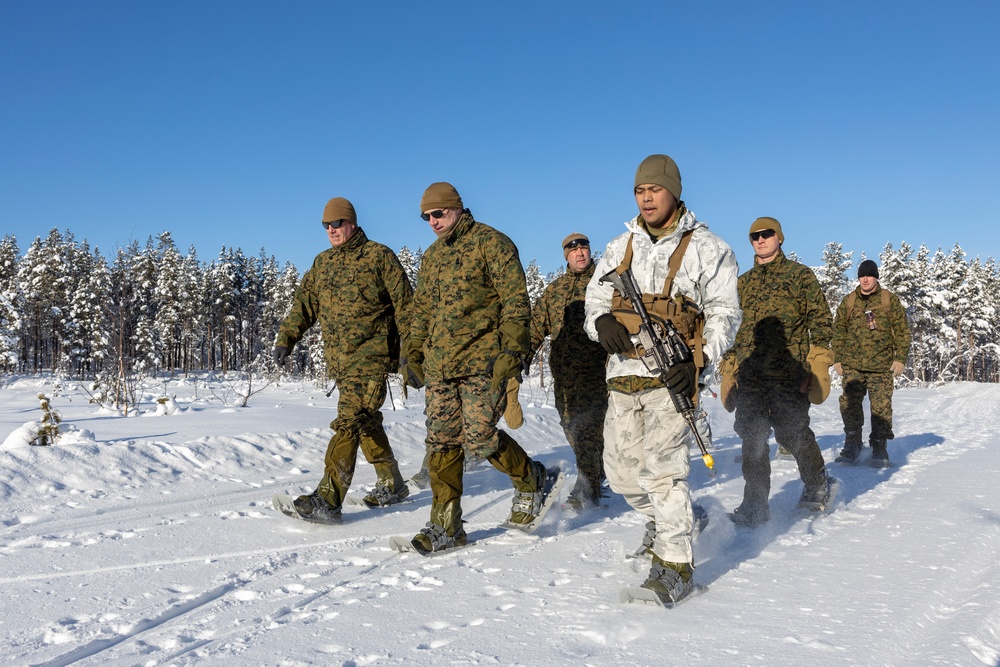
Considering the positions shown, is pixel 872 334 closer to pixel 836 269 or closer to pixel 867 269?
pixel 867 269

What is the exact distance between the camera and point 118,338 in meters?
11.9

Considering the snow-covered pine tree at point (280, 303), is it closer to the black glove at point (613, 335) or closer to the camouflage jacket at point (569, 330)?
the camouflage jacket at point (569, 330)

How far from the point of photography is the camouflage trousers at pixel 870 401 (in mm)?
8688

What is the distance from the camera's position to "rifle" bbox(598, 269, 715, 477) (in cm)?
344

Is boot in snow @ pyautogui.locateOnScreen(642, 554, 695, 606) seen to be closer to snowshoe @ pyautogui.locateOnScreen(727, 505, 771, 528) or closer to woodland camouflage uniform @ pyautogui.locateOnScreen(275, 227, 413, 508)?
snowshoe @ pyautogui.locateOnScreen(727, 505, 771, 528)

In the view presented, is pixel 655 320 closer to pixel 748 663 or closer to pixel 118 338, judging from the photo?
pixel 748 663

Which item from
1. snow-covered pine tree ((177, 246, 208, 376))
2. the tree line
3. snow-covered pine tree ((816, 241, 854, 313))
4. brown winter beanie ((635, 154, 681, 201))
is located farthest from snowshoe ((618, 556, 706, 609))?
snow-covered pine tree ((177, 246, 208, 376))

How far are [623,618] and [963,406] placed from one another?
1755 cm

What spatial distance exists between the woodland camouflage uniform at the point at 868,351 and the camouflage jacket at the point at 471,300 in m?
6.13

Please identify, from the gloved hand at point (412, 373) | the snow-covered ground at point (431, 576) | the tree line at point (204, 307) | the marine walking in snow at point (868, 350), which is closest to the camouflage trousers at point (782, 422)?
the snow-covered ground at point (431, 576)

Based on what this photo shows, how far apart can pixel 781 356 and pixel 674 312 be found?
2.72m

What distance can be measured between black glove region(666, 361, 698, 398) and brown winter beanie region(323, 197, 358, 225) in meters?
2.86

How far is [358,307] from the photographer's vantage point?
525 centimetres

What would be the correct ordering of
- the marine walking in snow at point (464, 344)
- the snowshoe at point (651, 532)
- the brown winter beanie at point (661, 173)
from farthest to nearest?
the marine walking in snow at point (464, 344), the snowshoe at point (651, 532), the brown winter beanie at point (661, 173)
